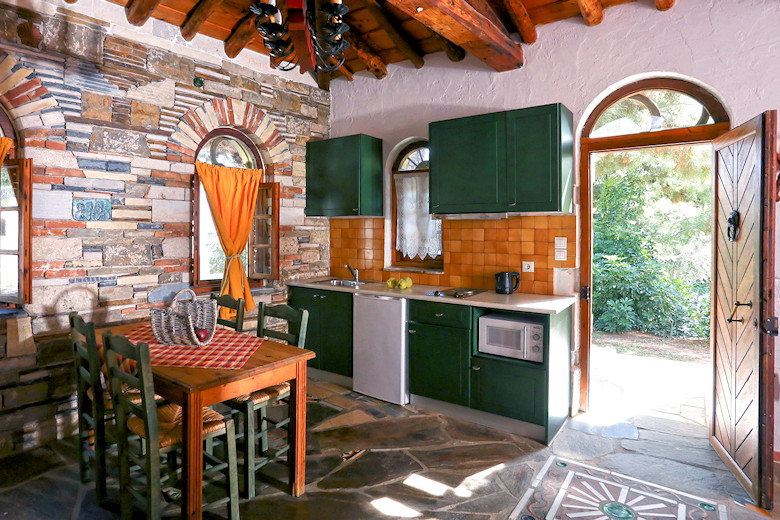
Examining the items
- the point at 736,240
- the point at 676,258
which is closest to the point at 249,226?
the point at 736,240

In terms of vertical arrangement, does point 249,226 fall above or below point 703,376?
above

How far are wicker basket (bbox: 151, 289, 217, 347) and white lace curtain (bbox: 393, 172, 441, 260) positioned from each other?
2.23 m

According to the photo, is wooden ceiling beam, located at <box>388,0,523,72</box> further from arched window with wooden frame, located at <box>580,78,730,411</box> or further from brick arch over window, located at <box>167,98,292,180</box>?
brick arch over window, located at <box>167,98,292,180</box>

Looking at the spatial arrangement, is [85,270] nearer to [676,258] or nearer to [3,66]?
[3,66]

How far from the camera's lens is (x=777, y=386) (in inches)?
110

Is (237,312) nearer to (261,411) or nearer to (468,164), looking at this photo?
(261,411)

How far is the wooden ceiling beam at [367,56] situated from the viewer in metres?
4.04

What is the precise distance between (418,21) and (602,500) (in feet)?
11.2

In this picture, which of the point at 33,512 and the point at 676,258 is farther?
the point at 676,258

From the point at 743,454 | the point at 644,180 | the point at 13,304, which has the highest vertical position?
the point at 644,180

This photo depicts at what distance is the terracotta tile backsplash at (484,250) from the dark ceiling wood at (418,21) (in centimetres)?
131

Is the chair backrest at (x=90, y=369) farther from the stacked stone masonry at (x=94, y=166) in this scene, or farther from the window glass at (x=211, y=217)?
the window glass at (x=211, y=217)

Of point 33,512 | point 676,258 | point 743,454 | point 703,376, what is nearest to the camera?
point 33,512

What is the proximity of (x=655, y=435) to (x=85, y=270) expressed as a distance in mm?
4127
